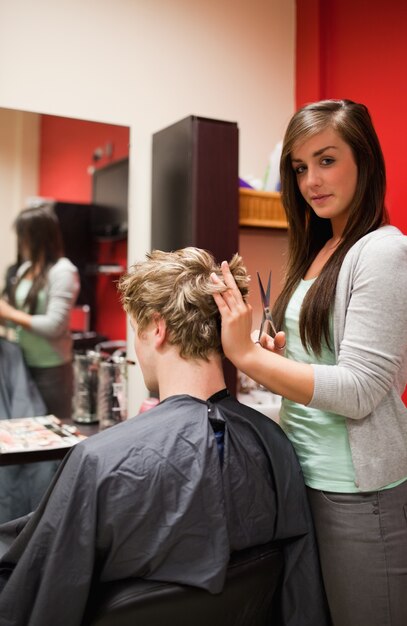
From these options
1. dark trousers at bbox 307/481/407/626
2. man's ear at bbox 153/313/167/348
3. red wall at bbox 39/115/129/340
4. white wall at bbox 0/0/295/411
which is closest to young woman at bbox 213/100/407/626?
dark trousers at bbox 307/481/407/626

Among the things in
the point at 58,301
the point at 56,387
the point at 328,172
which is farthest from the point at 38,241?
the point at 328,172

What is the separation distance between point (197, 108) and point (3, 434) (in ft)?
5.44

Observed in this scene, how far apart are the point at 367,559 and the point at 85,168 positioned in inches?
71.1

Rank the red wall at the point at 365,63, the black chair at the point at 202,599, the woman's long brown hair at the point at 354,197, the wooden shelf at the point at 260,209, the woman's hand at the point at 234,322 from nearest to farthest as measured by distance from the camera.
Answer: the black chair at the point at 202,599, the woman's hand at the point at 234,322, the woman's long brown hair at the point at 354,197, the red wall at the point at 365,63, the wooden shelf at the point at 260,209

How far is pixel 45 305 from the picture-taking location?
2354mm

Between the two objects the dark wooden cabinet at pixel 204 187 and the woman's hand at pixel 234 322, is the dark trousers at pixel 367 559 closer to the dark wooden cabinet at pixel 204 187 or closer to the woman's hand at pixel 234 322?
the woman's hand at pixel 234 322

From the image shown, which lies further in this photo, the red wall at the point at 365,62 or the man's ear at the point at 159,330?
the red wall at the point at 365,62

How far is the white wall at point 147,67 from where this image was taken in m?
2.36

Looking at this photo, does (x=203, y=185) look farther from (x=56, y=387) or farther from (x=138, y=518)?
(x=138, y=518)

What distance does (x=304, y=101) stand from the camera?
9.77ft

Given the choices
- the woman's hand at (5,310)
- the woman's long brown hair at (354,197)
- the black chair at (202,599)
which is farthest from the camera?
the woman's hand at (5,310)

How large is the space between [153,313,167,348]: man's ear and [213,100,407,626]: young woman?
0.14 metres

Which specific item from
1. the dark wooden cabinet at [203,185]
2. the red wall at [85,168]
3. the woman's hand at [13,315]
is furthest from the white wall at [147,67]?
the woman's hand at [13,315]

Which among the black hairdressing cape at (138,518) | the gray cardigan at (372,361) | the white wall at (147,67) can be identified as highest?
the white wall at (147,67)
